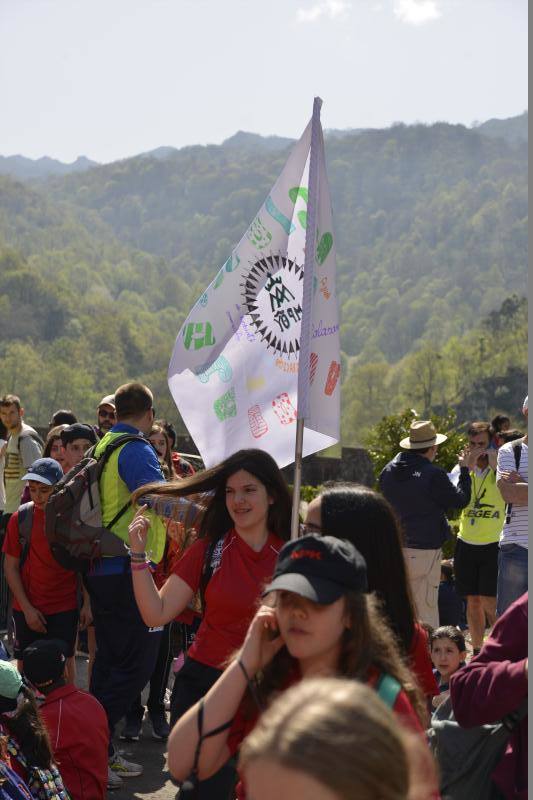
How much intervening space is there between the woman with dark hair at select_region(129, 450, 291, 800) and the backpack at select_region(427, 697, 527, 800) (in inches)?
38.3

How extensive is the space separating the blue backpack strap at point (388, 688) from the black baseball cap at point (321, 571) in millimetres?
175

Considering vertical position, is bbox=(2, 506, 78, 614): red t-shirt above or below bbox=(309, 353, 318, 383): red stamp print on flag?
below

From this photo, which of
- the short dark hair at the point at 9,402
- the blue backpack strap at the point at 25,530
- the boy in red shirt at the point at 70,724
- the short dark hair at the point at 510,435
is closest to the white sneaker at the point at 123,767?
the boy in red shirt at the point at 70,724

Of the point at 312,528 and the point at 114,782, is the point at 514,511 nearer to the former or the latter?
the point at 114,782

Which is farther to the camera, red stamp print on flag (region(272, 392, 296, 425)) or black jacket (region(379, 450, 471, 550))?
black jacket (region(379, 450, 471, 550))

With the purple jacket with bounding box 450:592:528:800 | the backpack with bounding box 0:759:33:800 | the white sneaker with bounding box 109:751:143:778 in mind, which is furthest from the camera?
the white sneaker with bounding box 109:751:143:778

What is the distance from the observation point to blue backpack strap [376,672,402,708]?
226cm

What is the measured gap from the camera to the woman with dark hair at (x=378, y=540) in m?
2.74

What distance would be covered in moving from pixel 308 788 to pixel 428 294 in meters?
184

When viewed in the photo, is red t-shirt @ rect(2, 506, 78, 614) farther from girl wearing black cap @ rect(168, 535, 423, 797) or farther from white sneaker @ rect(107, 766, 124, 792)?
girl wearing black cap @ rect(168, 535, 423, 797)

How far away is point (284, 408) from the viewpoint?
4.47 metres

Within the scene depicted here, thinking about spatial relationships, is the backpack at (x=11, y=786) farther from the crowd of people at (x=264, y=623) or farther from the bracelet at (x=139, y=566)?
the bracelet at (x=139, y=566)

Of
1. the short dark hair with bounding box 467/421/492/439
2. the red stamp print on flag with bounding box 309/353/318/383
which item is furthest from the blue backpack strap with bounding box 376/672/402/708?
the short dark hair with bounding box 467/421/492/439

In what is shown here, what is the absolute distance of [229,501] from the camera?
4.02 m
